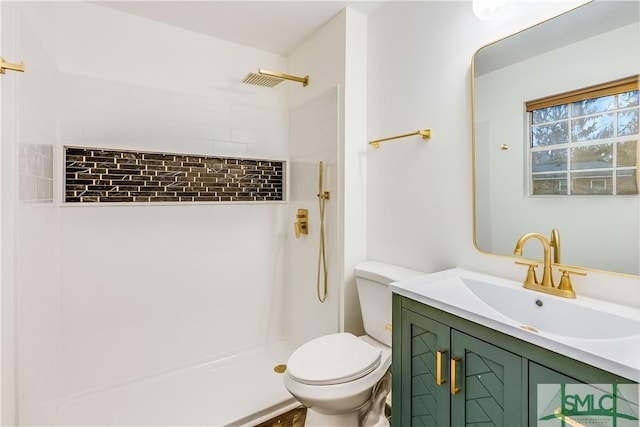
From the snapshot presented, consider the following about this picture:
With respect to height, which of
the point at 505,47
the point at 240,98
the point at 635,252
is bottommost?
the point at 635,252

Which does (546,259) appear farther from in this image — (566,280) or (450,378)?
(450,378)

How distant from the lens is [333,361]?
1.52 metres

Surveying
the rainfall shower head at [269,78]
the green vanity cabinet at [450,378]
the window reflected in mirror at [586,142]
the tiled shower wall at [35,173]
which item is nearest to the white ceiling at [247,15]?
the rainfall shower head at [269,78]

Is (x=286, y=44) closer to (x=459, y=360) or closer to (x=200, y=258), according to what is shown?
(x=200, y=258)

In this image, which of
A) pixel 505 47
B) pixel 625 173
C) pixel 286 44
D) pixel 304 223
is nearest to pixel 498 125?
pixel 505 47

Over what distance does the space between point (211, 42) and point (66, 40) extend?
841mm

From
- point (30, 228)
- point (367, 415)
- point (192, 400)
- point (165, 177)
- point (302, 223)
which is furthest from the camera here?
point (302, 223)

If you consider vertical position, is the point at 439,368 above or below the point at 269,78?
below

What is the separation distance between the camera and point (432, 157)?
1647 millimetres

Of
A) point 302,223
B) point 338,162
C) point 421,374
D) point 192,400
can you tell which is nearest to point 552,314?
point 421,374

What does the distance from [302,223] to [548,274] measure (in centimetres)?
156

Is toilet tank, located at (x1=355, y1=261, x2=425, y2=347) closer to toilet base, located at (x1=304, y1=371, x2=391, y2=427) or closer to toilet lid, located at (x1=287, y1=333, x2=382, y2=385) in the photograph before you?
toilet lid, located at (x1=287, y1=333, x2=382, y2=385)

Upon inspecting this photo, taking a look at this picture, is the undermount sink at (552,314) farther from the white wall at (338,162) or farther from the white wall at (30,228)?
the white wall at (30,228)

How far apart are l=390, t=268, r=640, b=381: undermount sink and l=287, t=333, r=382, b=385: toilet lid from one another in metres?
0.43
